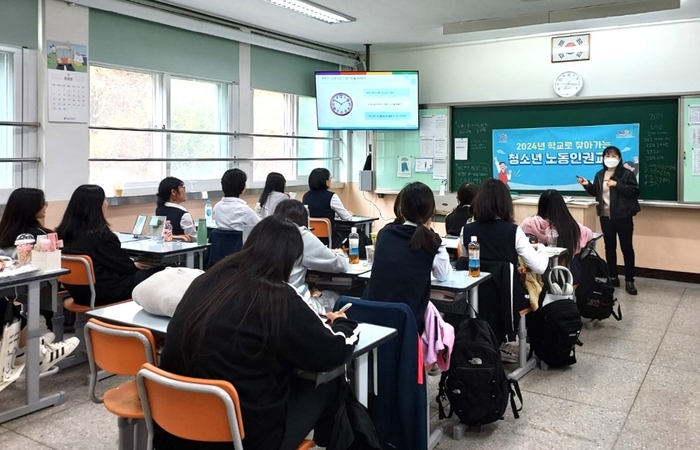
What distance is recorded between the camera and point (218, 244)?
4.60 metres

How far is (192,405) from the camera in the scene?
164cm

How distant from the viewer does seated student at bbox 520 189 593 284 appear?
4.14m

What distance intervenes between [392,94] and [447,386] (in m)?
5.35

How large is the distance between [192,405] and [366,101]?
6.35m

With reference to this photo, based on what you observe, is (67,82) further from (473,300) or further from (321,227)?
(473,300)

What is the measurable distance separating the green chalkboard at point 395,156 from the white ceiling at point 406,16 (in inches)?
48.2

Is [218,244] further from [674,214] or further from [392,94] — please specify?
[674,214]

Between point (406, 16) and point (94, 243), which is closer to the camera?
point (94, 243)

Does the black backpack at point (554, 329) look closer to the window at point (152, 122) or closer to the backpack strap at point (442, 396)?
the backpack strap at point (442, 396)

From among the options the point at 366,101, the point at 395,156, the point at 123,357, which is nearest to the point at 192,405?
the point at 123,357

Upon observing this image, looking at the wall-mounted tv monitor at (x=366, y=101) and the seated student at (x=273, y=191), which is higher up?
the wall-mounted tv monitor at (x=366, y=101)

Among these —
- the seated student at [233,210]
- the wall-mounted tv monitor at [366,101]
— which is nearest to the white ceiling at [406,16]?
the wall-mounted tv monitor at [366,101]

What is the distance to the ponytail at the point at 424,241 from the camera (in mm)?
2723

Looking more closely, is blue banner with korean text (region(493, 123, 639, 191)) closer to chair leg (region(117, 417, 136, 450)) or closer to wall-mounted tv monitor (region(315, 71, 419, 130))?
wall-mounted tv monitor (region(315, 71, 419, 130))
